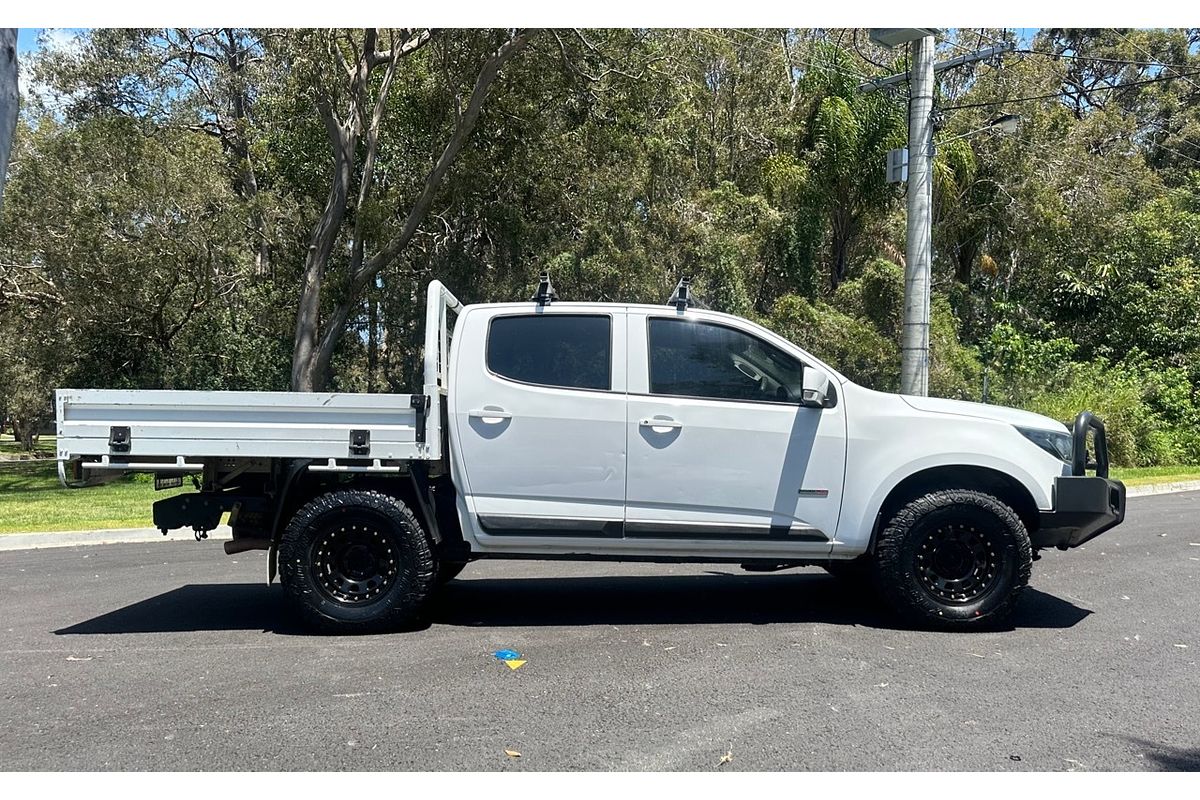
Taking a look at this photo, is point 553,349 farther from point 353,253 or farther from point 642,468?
point 353,253

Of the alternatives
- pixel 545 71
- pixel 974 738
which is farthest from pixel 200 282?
pixel 974 738

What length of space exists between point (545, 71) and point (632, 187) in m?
2.67

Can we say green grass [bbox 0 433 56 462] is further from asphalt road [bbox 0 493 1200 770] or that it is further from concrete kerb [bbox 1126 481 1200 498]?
concrete kerb [bbox 1126 481 1200 498]

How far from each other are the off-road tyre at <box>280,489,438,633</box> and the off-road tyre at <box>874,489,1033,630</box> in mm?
2962

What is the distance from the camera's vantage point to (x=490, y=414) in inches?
246

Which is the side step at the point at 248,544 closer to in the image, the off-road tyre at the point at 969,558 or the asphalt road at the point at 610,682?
the asphalt road at the point at 610,682

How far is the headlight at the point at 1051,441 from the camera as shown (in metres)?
6.35

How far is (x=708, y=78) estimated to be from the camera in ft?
75.7

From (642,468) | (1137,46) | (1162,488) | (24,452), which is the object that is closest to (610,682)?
(642,468)

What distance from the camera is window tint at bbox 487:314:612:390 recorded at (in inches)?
249

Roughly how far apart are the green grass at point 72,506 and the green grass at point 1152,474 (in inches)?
581

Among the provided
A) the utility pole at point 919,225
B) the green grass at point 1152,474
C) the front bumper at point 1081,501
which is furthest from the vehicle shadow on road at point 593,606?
the green grass at point 1152,474
